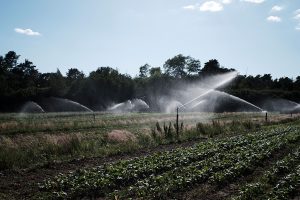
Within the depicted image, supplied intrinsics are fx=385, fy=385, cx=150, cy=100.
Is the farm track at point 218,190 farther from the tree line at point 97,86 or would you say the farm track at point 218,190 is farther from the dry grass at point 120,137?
the tree line at point 97,86

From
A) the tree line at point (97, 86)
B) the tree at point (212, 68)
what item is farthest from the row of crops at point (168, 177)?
the tree at point (212, 68)

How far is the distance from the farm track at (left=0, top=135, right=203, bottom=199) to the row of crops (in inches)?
22.5

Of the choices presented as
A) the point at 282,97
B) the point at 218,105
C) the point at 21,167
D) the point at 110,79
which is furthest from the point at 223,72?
the point at 21,167

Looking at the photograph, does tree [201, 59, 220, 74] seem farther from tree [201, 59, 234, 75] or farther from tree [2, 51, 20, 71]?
tree [2, 51, 20, 71]

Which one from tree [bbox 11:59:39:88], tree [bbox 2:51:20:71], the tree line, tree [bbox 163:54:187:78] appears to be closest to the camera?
the tree line

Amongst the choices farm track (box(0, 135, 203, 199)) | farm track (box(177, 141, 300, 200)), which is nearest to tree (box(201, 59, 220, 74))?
farm track (box(0, 135, 203, 199))

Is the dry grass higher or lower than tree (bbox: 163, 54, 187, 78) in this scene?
lower

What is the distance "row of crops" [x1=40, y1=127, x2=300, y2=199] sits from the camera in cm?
1097

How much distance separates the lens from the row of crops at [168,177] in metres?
11.0

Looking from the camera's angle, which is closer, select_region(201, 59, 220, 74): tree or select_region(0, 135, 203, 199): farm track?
select_region(0, 135, 203, 199): farm track

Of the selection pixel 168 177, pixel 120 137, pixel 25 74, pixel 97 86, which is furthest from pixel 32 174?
pixel 25 74

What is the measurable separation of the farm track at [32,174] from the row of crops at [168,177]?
0.57 m

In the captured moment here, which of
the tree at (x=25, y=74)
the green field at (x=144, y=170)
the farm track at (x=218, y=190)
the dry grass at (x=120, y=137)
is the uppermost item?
the tree at (x=25, y=74)

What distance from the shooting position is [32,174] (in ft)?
44.6
